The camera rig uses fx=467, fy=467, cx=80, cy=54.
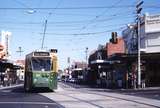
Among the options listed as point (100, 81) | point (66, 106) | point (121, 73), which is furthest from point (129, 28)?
point (66, 106)

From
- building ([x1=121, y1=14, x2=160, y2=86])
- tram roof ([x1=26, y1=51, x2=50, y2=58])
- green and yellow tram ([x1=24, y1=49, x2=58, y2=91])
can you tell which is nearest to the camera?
green and yellow tram ([x1=24, y1=49, x2=58, y2=91])

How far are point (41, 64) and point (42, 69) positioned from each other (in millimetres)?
485

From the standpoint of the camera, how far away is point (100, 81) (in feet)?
285

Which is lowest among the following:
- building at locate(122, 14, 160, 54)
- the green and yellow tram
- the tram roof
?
the green and yellow tram

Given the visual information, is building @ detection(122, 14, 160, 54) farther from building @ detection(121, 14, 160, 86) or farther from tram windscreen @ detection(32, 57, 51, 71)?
tram windscreen @ detection(32, 57, 51, 71)

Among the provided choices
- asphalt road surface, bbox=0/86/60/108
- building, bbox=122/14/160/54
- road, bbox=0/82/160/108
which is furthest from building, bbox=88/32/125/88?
asphalt road surface, bbox=0/86/60/108

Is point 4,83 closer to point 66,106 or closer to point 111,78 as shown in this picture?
point 111,78

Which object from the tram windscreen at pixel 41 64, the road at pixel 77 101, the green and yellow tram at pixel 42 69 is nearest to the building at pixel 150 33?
the green and yellow tram at pixel 42 69

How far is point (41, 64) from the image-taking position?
131 feet

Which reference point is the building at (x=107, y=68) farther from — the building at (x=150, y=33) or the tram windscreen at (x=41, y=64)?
the tram windscreen at (x=41, y=64)

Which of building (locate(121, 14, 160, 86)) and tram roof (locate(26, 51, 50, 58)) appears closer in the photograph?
tram roof (locate(26, 51, 50, 58))

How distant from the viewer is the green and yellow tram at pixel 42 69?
39594mm

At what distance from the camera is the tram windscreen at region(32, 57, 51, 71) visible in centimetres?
3978

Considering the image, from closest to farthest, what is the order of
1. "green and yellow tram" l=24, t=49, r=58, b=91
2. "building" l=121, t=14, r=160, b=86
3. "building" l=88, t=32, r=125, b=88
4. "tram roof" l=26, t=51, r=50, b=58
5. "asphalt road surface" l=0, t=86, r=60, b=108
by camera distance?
"asphalt road surface" l=0, t=86, r=60, b=108 < "green and yellow tram" l=24, t=49, r=58, b=91 < "tram roof" l=26, t=51, r=50, b=58 < "building" l=121, t=14, r=160, b=86 < "building" l=88, t=32, r=125, b=88
